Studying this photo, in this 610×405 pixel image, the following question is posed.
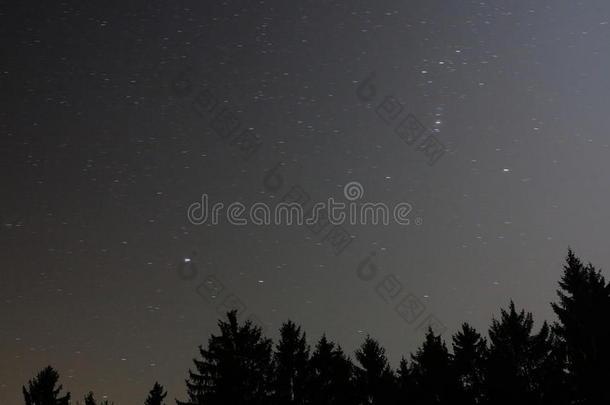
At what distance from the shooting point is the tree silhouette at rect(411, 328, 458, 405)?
2736 centimetres

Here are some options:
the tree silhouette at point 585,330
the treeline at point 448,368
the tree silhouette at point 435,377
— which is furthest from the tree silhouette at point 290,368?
the tree silhouette at point 585,330

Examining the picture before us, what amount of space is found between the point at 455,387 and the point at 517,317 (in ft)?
17.6

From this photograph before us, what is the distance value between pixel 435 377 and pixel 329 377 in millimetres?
5954

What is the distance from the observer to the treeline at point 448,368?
23.6 meters

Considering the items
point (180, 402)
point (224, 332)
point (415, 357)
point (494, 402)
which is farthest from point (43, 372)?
point (494, 402)

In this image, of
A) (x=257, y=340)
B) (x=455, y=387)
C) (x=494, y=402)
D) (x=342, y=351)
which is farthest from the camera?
(x=342, y=351)

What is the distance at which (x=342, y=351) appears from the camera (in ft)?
99.7

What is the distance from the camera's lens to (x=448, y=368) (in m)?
28.2

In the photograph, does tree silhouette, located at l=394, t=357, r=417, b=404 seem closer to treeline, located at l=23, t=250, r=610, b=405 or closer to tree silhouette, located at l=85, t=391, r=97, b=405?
treeline, located at l=23, t=250, r=610, b=405

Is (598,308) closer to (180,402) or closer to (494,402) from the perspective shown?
(494,402)

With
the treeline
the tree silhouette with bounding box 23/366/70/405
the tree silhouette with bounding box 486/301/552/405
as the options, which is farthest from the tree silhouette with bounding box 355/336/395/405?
the tree silhouette with bounding box 23/366/70/405

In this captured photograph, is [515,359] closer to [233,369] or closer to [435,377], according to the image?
[435,377]

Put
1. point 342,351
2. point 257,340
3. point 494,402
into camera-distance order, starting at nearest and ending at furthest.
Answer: point 494,402, point 257,340, point 342,351

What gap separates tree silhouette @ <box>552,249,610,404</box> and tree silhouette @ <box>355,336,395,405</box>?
9.59 m
